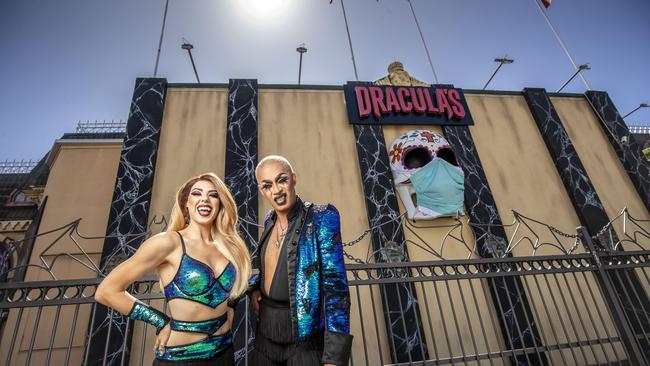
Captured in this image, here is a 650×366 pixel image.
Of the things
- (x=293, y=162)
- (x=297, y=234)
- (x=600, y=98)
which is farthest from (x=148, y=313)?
(x=600, y=98)

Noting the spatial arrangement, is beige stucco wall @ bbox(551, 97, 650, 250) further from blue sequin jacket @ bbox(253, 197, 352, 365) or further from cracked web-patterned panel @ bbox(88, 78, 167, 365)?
cracked web-patterned panel @ bbox(88, 78, 167, 365)

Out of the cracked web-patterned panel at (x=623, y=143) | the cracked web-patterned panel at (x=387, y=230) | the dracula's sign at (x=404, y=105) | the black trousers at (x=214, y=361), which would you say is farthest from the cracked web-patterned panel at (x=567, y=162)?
the black trousers at (x=214, y=361)

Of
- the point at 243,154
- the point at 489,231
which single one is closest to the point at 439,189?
the point at 489,231

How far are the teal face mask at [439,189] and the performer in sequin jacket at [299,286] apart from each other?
5.26 meters

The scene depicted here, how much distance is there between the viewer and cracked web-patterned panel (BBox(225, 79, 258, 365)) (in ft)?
19.8

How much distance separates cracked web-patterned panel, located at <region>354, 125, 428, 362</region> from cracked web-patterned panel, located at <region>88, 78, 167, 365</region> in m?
4.78

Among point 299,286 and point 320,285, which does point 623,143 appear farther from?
point 299,286

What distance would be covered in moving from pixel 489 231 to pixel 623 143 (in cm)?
660

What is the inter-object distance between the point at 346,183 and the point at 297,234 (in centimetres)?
524

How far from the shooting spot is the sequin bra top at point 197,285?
1.65m

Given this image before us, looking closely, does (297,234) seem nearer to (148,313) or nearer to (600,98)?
(148,313)

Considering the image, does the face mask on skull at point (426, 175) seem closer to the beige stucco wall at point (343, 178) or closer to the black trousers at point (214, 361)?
the beige stucco wall at point (343, 178)

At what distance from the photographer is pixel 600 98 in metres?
9.34

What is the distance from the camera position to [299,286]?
1529 millimetres
